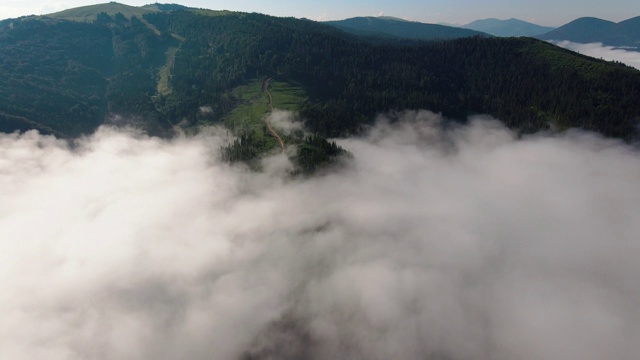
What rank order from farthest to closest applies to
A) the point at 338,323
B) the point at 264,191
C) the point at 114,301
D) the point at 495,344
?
the point at 264,191, the point at 114,301, the point at 338,323, the point at 495,344

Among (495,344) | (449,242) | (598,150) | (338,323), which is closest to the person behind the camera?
(495,344)

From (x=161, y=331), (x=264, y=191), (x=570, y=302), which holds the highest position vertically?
(x=264, y=191)

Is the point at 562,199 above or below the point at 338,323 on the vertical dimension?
above

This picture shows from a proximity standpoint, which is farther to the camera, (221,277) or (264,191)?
(264,191)

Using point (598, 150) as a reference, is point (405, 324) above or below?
below

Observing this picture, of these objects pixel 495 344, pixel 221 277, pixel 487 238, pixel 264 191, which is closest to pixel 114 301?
pixel 221 277

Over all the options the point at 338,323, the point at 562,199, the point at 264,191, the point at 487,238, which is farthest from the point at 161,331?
the point at 562,199

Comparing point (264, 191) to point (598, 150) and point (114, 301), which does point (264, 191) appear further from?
point (598, 150)

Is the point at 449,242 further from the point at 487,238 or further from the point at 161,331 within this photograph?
the point at 161,331

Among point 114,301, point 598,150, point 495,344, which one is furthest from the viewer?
point 598,150
